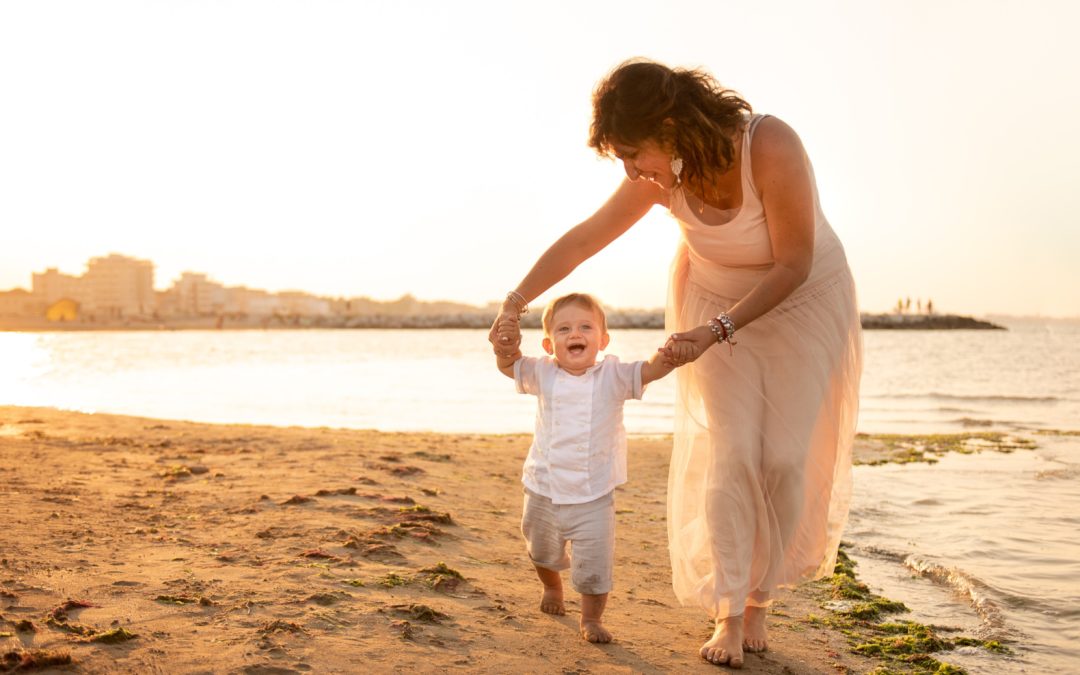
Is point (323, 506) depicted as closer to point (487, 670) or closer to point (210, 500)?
point (210, 500)

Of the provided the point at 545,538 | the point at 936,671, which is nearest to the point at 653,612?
the point at 545,538

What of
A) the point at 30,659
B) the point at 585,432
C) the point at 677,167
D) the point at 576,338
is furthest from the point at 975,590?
the point at 30,659

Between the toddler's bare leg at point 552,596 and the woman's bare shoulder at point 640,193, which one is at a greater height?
the woman's bare shoulder at point 640,193

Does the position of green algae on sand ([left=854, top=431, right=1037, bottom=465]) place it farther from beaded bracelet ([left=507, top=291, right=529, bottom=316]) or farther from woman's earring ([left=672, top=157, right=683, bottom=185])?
woman's earring ([left=672, top=157, right=683, bottom=185])

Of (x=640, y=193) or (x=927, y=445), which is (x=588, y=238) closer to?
(x=640, y=193)

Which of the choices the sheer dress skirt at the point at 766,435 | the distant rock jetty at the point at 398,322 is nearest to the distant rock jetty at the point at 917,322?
the distant rock jetty at the point at 398,322

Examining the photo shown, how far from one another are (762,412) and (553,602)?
1184mm

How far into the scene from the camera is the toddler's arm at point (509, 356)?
3605mm

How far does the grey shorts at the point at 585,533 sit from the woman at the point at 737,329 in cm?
40

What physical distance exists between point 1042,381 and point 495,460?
2273cm

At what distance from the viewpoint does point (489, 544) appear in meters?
5.10

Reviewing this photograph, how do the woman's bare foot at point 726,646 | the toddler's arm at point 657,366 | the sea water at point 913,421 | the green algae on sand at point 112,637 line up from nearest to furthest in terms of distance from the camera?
the green algae on sand at point 112,637 < the toddler's arm at point 657,366 < the woman's bare foot at point 726,646 < the sea water at point 913,421

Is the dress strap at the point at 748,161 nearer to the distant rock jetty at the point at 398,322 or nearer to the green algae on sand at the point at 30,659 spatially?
the green algae on sand at the point at 30,659

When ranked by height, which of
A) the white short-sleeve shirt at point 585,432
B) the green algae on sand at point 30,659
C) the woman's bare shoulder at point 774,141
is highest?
the woman's bare shoulder at point 774,141
